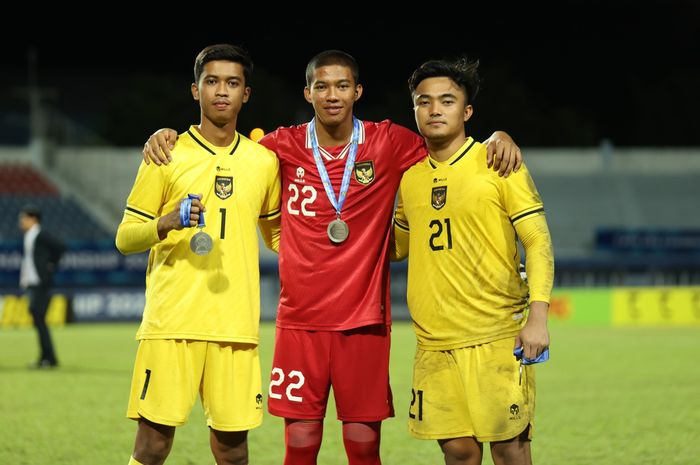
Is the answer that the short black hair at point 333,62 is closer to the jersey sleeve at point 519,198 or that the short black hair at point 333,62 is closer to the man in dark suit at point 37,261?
the jersey sleeve at point 519,198

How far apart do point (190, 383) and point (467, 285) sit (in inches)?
52.2

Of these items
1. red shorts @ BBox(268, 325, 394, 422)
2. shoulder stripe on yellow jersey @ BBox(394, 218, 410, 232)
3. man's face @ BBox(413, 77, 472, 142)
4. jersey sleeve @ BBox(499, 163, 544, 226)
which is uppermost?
man's face @ BBox(413, 77, 472, 142)

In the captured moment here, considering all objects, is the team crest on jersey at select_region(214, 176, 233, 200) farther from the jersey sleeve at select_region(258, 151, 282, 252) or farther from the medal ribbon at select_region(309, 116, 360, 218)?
the medal ribbon at select_region(309, 116, 360, 218)

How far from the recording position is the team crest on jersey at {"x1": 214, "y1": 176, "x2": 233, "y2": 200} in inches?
193

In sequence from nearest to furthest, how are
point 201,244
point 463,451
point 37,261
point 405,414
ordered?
point 201,244 < point 463,451 < point 405,414 < point 37,261

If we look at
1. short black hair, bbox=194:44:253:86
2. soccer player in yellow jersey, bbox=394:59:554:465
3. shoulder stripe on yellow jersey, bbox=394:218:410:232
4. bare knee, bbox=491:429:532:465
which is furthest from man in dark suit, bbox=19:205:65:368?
bare knee, bbox=491:429:532:465

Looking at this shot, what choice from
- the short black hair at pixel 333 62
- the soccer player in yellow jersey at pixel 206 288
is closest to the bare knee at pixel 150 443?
the soccer player in yellow jersey at pixel 206 288

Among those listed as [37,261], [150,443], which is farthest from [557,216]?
[150,443]

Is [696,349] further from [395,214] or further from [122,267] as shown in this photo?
[122,267]

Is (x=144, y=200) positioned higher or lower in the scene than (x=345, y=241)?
higher

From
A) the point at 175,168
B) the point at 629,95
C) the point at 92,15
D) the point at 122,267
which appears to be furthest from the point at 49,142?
the point at 175,168

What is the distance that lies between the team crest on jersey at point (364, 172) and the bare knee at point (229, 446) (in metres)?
1.28

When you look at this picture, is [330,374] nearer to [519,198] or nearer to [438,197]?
[438,197]

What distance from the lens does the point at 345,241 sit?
488 centimetres
